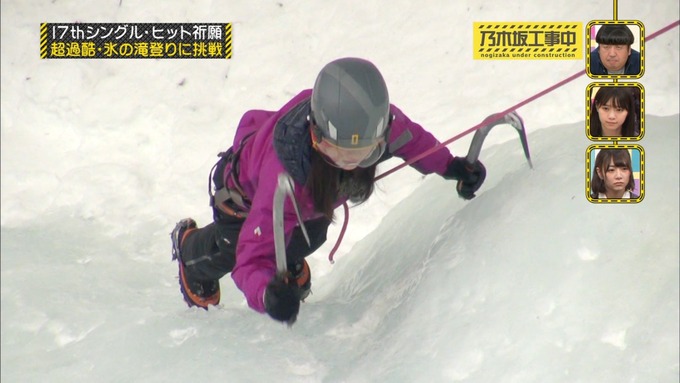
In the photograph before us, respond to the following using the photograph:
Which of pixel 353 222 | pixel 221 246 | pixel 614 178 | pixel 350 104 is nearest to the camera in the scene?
pixel 350 104

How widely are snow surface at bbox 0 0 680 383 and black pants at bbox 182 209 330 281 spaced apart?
164 mm

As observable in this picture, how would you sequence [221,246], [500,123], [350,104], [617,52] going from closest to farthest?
[350,104] → [617,52] → [500,123] → [221,246]

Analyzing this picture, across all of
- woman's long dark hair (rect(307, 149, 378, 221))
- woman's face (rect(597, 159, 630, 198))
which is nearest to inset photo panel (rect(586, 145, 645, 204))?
woman's face (rect(597, 159, 630, 198))

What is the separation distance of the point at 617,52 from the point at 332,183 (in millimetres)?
765

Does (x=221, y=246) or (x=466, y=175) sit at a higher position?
(x=466, y=175)

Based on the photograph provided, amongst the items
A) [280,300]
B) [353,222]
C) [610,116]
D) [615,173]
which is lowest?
[353,222]

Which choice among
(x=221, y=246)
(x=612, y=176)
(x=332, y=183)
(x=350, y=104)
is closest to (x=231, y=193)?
(x=221, y=246)

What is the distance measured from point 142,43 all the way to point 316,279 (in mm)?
1428

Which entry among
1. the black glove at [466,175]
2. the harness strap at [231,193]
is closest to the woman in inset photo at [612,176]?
the black glove at [466,175]

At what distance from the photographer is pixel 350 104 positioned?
1.72 meters

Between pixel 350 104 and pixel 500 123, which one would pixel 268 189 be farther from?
pixel 500 123

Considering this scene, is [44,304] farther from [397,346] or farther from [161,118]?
[397,346]

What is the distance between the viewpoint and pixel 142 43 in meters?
3.61

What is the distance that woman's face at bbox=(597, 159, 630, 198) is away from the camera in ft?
5.80
